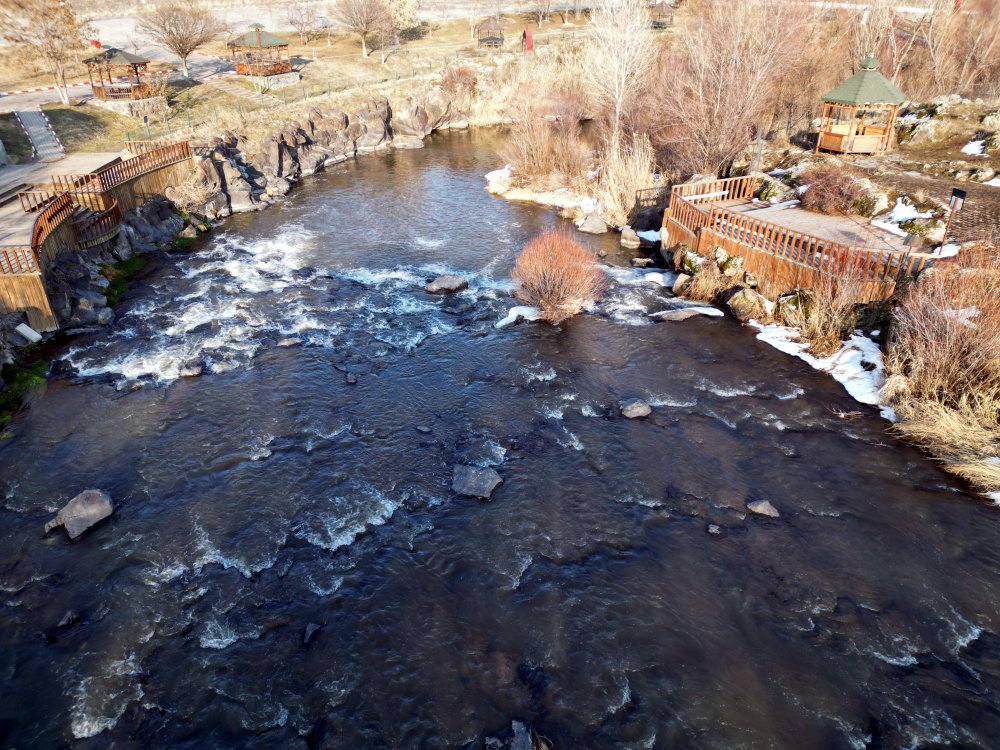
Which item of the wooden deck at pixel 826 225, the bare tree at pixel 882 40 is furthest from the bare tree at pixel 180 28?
the bare tree at pixel 882 40

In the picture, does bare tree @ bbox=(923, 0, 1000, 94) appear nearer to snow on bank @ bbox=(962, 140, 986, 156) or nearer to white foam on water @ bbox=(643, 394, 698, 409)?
snow on bank @ bbox=(962, 140, 986, 156)

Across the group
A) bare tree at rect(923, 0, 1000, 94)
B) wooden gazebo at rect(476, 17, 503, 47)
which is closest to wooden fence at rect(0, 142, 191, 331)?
wooden gazebo at rect(476, 17, 503, 47)

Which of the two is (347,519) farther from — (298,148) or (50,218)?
(298,148)

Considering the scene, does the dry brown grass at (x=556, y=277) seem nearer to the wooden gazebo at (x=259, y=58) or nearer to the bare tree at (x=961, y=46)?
the bare tree at (x=961, y=46)

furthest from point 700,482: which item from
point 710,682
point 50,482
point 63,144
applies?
point 63,144

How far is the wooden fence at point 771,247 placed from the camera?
24.1 metres

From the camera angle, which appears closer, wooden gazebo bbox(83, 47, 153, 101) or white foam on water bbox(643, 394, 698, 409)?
white foam on water bbox(643, 394, 698, 409)

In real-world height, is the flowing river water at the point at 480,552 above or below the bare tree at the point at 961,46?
below

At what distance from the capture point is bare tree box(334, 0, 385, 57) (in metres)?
72.1

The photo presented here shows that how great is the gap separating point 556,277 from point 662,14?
7398 cm

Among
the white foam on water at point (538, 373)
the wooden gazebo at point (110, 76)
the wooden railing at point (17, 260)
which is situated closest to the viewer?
the white foam on water at point (538, 373)

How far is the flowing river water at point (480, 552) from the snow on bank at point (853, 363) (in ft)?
2.10

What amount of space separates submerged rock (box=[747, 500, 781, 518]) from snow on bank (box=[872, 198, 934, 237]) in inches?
672

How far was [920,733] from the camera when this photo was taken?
12.5 meters
